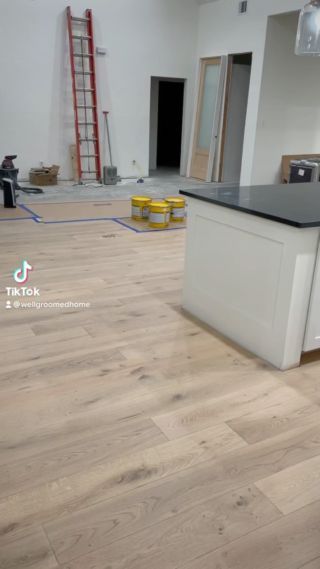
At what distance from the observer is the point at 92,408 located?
213 cm

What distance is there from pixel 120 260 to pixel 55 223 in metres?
1.54

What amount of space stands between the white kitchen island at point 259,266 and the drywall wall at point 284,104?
17.0ft

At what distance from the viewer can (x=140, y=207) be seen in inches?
221

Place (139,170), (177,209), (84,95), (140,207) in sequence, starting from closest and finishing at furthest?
1. (140,207)
2. (177,209)
3. (84,95)
4. (139,170)

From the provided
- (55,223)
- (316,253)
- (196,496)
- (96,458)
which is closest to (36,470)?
(96,458)

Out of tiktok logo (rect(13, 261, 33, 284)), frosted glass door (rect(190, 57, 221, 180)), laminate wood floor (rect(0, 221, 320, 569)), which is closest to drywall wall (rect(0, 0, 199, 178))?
frosted glass door (rect(190, 57, 221, 180))

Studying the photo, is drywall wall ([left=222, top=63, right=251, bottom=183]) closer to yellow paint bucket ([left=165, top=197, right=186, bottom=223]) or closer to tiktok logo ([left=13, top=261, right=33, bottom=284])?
yellow paint bucket ([left=165, top=197, right=186, bottom=223])

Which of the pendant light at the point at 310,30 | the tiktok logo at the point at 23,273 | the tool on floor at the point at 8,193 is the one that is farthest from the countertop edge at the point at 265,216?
the tool on floor at the point at 8,193

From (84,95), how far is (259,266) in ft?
21.0

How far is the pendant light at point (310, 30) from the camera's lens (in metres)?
2.66

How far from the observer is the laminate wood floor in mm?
1474

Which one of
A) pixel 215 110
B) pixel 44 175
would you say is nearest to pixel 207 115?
pixel 215 110

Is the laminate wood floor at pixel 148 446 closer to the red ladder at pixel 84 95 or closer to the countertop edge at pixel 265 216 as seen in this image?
the countertop edge at pixel 265 216

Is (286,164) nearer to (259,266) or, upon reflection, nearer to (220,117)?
(220,117)
